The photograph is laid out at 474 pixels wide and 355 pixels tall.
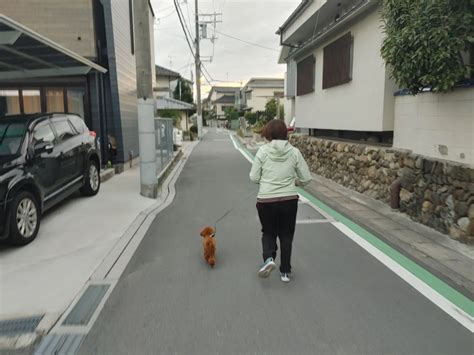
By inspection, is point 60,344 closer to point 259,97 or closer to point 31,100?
point 31,100

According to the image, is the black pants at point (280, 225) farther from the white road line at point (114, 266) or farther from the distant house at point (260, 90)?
the distant house at point (260, 90)

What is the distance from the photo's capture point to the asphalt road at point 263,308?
2.95m

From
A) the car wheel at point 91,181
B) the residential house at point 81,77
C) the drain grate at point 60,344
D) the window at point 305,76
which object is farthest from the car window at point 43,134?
the window at point 305,76

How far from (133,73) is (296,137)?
21.7ft

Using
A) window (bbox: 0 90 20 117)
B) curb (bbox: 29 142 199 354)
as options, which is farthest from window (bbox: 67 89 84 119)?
curb (bbox: 29 142 199 354)

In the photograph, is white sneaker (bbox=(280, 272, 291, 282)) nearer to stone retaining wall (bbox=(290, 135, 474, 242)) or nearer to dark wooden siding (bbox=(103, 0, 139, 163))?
stone retaining wall (bbox=(290, 135, 474, 242))

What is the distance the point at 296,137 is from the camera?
14281mm

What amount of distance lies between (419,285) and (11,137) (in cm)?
597

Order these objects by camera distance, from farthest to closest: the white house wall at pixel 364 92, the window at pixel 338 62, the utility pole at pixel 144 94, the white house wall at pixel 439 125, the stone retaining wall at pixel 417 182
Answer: the window at pixel 338 62 → the utility pole at pixel 144 94 → the white house wall at pixel 364 92 → the white house wall at pixel 439 125 → the stone retaining wall at pixel 417 182

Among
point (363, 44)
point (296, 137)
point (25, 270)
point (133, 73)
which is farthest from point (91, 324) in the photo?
point (133, 73)

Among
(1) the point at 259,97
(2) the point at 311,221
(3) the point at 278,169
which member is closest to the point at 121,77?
(2) the point at 311,221

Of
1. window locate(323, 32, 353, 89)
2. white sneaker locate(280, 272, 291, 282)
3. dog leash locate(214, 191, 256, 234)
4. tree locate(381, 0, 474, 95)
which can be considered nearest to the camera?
white sneaker locate(280, 272, 291, 282)

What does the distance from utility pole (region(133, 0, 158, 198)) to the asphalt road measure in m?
3.03

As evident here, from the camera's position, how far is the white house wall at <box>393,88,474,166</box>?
5.08 m
